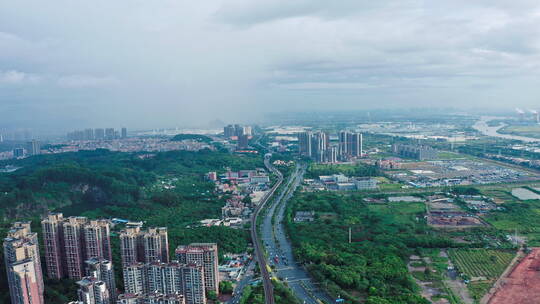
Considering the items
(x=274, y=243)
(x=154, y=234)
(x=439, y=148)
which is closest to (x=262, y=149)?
(x=439, y=148)

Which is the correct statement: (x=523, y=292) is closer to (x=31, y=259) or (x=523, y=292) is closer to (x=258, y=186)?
(x=31, y=259)

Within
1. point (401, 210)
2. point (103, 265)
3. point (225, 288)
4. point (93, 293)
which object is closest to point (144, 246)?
point (103, 265)

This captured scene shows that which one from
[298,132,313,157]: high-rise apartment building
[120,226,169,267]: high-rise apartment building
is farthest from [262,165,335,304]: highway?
[298,132,313,157]: high-rise apartment building

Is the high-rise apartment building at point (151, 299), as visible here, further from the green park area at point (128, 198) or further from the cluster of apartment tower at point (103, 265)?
the green park area at point (128, 198)

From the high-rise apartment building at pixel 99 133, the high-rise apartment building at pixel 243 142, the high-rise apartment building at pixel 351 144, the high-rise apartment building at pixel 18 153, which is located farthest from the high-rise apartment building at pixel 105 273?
the high-rise apartment building at pixel 99 133

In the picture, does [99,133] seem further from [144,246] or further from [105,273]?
[105,273]
